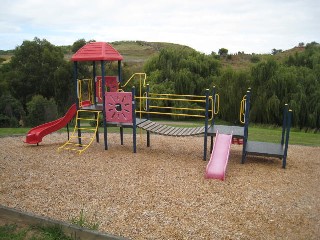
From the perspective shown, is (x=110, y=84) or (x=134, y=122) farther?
(x=110, y=84)

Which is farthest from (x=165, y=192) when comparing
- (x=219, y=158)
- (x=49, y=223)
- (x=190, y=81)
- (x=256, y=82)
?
(x=190, y=81)

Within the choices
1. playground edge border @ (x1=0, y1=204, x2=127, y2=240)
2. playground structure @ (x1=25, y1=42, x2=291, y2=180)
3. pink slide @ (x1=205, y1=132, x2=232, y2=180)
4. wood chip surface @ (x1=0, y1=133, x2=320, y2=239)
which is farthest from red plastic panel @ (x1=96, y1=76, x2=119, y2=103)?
playground edge border @ (x1=0, y1=204, x2=127, y2=240)

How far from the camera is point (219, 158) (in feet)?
25.5

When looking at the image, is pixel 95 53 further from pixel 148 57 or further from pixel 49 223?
pixel 148 57

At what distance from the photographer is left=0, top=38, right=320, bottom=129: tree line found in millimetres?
21172

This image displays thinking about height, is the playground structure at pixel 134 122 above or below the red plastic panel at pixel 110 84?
below

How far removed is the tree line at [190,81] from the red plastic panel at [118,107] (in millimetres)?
14515

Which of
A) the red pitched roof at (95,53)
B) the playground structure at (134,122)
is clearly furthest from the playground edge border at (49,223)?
the red pitched roof at (95,53)

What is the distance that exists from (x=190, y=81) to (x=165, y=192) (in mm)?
20438

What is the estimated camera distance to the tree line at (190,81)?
2117cm

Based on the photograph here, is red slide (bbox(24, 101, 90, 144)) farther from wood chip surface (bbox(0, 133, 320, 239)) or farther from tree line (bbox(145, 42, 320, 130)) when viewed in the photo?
tree line (bbox(145, 42, 320, 130))

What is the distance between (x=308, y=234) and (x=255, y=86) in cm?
1876

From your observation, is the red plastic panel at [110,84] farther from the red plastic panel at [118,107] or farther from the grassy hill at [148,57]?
the grassy hill at [148,57]

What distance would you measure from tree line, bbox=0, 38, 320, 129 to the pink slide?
1364 centimetres
